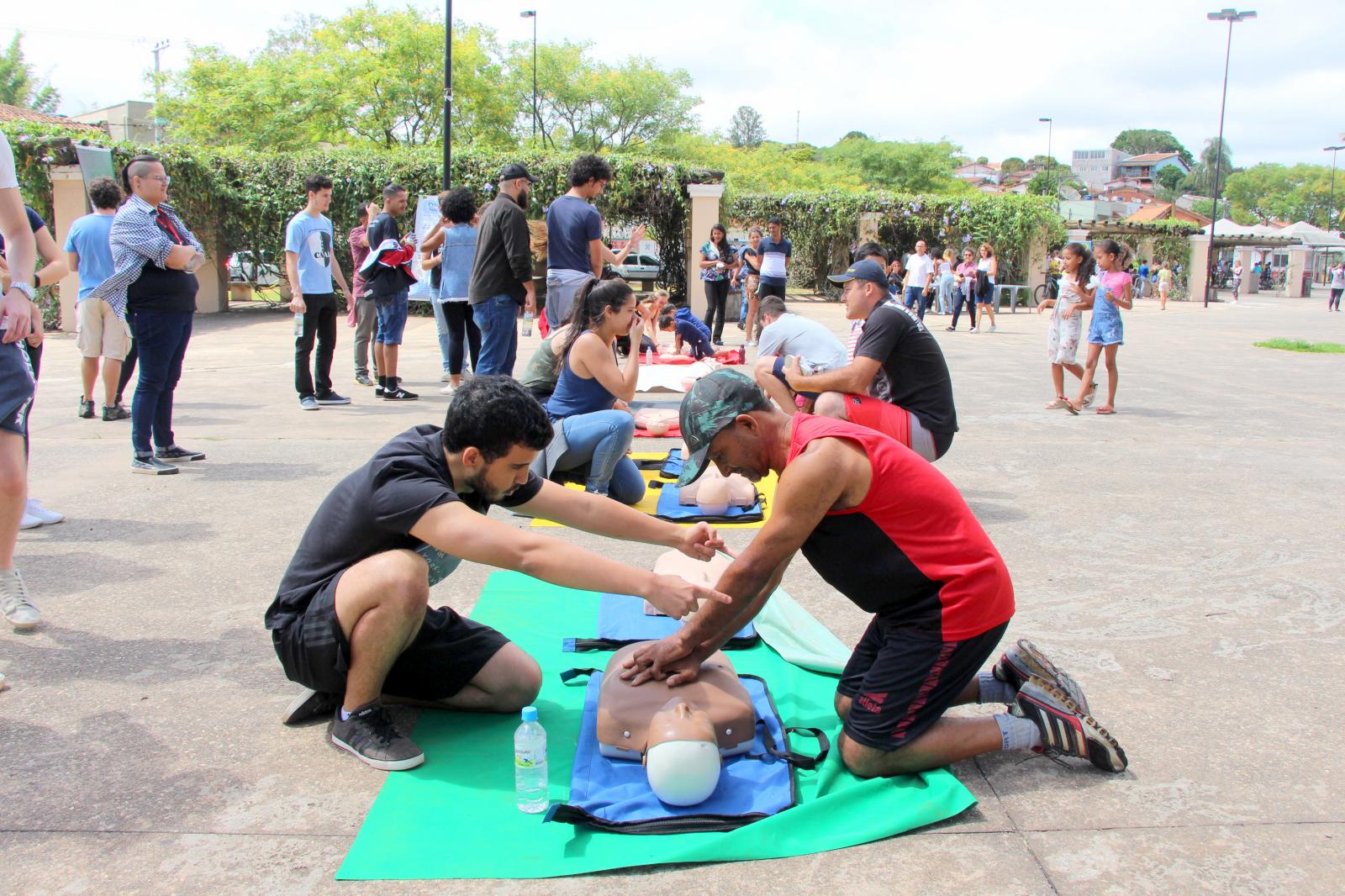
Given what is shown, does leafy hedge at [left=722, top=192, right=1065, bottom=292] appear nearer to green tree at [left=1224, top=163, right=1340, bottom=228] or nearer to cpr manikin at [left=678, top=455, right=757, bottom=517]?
cpr manikin at [left=678, top=455, right=757, bottom=517]

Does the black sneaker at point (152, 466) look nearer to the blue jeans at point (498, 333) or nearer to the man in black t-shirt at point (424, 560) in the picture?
the blue jeans at point (498, 333)

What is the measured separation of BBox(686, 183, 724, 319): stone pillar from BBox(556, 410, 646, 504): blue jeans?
45.4 feet

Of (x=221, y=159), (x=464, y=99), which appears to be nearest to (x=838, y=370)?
(x=221, y=159)

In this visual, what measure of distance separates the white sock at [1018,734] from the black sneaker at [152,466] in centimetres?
530

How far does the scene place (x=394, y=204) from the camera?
30.7 ft

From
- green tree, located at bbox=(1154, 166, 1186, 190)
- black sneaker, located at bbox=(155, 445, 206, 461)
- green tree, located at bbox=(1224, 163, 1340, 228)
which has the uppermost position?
green tree, located at bbox=(1154, 166, 1186, 190)

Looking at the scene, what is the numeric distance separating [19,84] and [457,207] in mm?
52262

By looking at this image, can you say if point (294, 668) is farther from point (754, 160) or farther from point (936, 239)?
point (754, 160)

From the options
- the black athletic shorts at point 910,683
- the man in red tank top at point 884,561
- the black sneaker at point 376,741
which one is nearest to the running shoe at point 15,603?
the black sneaker at point 376,741

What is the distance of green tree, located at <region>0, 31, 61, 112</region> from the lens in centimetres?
4791

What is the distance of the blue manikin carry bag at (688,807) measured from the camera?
8.29 feet

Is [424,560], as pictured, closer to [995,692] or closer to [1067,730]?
[995,692]

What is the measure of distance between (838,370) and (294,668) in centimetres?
305

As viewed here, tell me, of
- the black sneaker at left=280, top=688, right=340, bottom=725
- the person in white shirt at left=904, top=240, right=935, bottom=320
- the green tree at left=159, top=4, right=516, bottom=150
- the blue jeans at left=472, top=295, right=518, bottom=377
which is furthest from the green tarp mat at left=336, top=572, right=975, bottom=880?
the green tree at left=159, top=4, right=516, bottom=150
